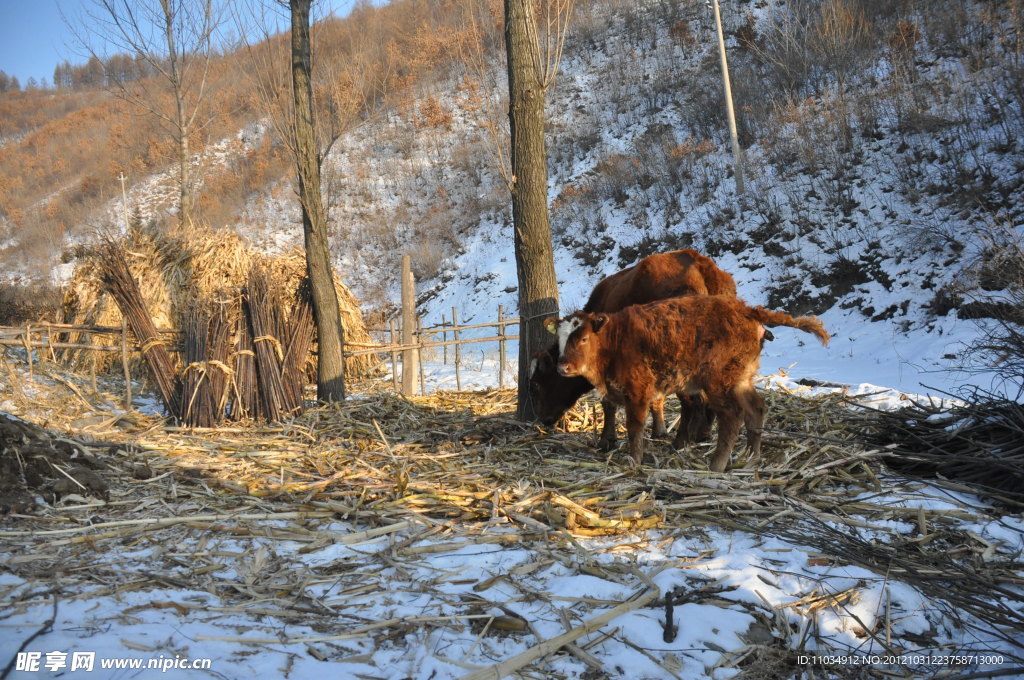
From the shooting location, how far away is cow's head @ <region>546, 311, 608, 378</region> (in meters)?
5.49

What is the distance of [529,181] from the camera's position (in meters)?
6.90

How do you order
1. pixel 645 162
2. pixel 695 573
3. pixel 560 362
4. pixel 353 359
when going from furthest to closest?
pixel 645 162
pixel 353 359
pixel 560 362
pixel 695 573

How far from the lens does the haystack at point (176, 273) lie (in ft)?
37.0

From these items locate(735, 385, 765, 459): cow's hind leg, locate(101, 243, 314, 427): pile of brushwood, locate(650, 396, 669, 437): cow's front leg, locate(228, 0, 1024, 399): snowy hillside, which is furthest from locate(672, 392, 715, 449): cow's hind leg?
locate(101, 243, 314, 427): pile of brushwood

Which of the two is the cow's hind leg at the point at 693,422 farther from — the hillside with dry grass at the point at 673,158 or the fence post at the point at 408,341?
the fence post at the point at 408,341

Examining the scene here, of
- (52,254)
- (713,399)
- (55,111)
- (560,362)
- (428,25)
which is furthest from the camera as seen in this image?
(55,111)

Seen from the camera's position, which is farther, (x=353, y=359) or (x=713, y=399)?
(x=353, y=359)

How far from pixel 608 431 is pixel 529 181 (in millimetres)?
2777

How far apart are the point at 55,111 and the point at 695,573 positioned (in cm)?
5942

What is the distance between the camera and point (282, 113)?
9.27 m

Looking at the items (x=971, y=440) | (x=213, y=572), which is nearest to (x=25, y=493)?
(x=213, y=572)

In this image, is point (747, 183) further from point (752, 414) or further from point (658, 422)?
point (752, 414)

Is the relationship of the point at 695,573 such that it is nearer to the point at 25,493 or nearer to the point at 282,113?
the point at 25,493

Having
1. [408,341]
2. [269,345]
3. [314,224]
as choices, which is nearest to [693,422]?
[269,345]
